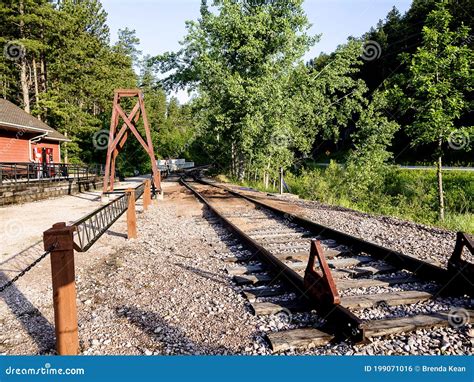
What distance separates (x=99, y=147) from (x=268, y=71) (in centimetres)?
2416

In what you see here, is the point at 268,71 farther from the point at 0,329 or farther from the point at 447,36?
the point at 0,329

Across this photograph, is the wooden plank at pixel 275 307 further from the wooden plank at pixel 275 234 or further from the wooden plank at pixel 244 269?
the wooden plank at pixel 275 234

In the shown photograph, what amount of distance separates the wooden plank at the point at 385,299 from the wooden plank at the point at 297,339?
0.61 meters

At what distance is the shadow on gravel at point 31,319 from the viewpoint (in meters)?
3.04

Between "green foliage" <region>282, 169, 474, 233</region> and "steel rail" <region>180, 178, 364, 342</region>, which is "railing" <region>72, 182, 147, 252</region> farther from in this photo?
"green foliage" <region>282, 169, 474, 233</region>

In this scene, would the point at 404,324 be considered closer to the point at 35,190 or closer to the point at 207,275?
the point at 207,275

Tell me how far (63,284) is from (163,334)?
1.01m

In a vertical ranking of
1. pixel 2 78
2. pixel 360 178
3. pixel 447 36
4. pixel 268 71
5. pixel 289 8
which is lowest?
pixel 360 178

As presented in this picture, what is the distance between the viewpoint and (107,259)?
5645 mm

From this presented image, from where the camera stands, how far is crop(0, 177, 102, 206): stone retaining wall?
13.0 metres

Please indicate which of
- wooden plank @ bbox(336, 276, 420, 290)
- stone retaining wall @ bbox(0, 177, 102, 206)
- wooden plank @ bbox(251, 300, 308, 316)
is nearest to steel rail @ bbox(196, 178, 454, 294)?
wooden plank @ bbox(336, 276, 420, 290)

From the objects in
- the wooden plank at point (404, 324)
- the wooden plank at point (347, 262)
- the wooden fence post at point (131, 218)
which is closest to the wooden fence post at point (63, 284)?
the wooden plank at point (404, 324)

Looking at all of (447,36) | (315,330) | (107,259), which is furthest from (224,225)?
(447,36)

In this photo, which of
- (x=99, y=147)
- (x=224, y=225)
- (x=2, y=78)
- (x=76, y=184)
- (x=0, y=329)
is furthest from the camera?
(x=99, y=147)
